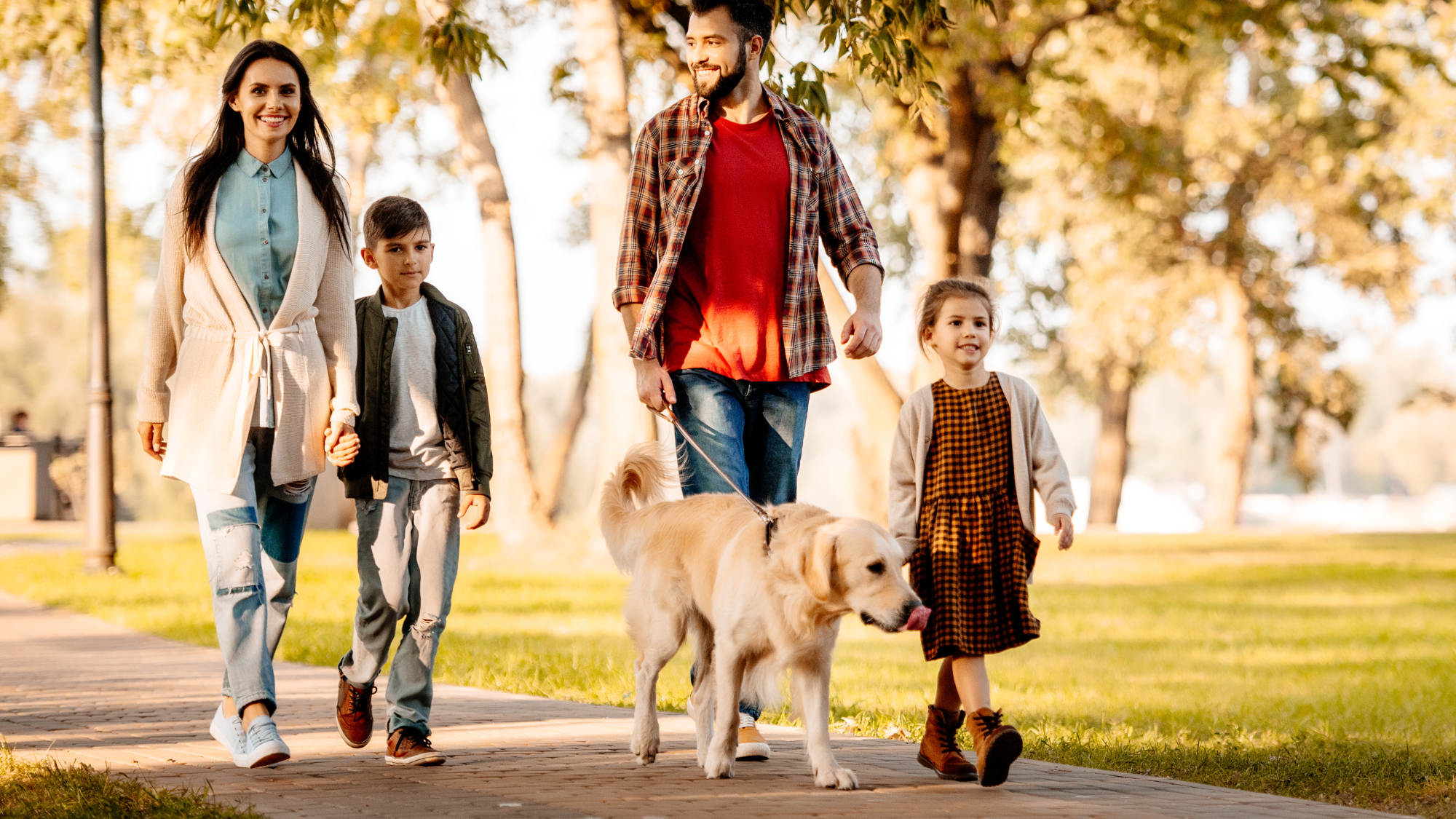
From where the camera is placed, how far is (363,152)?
30.4 m

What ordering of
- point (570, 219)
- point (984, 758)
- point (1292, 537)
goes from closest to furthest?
1. point (984, 758)
2. point (1292, 537)
3. point (570, 219)

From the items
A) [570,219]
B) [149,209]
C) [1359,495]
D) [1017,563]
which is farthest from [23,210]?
[1359,495]

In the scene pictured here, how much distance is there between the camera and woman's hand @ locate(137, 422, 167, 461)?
514 centimetres

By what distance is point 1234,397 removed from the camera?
32531 mm

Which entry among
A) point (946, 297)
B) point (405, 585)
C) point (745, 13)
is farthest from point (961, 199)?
point (405, 585)

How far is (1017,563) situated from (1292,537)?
24.8 metres

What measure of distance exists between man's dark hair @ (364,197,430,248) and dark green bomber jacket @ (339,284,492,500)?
25 cm

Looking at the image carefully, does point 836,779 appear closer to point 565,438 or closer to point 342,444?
point 342,444

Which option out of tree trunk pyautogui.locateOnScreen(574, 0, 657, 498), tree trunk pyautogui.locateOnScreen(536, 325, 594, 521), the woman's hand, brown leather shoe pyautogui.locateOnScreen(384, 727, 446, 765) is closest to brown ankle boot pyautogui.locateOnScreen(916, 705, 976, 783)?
brown leather shoe pyautogui.locateOnScreen(384, 727, 446, 765)

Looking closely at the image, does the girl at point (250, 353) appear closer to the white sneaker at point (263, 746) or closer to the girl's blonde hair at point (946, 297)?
the white sneaker at point (263, 746)

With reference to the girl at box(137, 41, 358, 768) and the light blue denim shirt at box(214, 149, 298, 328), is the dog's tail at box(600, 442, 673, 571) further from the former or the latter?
the light blue denim shirt at box(214, 149, 298, 328)

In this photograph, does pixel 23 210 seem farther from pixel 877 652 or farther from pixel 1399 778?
pixel 1399 778

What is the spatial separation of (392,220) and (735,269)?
1222mm

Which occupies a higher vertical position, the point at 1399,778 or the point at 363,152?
the point at 363,152
